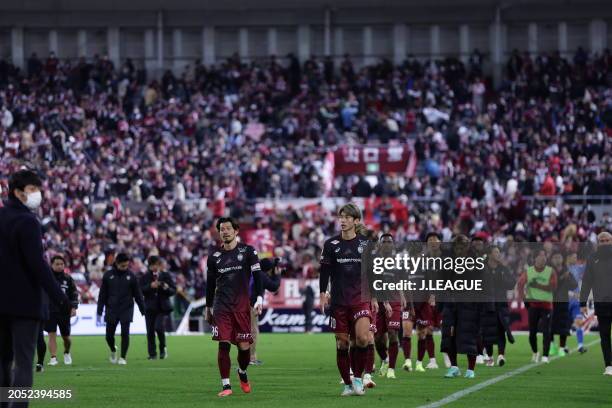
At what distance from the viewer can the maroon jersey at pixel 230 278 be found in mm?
18125

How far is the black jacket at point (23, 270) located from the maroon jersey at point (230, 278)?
6611 millimetres

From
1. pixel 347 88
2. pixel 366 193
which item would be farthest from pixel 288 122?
pixel 366 193

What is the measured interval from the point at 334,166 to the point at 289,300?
1039 centimetres

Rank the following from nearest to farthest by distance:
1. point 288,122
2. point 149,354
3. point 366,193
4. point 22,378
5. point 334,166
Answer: point 22,378
point 149,354
point 366,193
point 334,166
point 288,122

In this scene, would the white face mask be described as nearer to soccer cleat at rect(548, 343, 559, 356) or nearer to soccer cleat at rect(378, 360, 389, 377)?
soccer cleat at rect(378, 360, 389, 377)

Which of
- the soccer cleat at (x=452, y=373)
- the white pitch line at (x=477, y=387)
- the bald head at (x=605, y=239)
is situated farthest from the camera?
the bald head at (x=605, y=239)

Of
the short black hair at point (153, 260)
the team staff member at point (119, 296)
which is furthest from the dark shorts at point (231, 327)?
the short black hair at point (153, 260)

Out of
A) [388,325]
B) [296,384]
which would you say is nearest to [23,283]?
[296,384]

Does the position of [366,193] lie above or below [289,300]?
above

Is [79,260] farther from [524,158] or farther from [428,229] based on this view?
[524,158]

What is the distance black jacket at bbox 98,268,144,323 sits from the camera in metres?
26.7

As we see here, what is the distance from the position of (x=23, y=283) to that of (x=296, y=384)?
9055 millimetres

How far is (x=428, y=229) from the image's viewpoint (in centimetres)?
4691

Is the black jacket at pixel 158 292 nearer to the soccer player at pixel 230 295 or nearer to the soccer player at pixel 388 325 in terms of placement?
the soccer player at pixel 388 325
